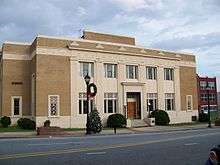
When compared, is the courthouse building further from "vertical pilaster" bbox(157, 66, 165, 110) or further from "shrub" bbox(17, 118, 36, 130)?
"shrub" bbox(17, 118, 36, 130)

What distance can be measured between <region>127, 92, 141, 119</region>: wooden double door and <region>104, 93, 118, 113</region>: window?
216 centimetres

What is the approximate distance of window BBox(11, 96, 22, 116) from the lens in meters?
41.3

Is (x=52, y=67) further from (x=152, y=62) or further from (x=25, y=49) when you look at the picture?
(x=152, y=62)

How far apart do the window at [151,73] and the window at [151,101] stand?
2.11 m

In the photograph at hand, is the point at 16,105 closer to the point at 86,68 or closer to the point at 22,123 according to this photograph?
the point at 22,123


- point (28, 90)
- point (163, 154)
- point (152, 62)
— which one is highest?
point (152, 62)

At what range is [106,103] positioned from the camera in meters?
42.0

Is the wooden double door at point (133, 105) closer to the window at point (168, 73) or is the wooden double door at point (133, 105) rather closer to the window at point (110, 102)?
the window at point (110, 102)

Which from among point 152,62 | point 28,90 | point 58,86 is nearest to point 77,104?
point 58,86

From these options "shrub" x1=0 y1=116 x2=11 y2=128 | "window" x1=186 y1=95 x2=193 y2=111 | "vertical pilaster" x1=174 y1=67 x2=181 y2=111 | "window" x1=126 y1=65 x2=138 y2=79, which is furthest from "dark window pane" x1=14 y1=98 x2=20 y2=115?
"window" x1=186 y1=95 x2=193 y2=111

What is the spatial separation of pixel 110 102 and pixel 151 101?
20.4ft

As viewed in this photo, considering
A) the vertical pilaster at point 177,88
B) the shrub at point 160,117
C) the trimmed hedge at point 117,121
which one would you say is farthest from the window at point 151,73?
the trimmed hedge at point 117,121

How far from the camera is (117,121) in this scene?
129ft

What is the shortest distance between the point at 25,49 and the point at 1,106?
22.7 feet
